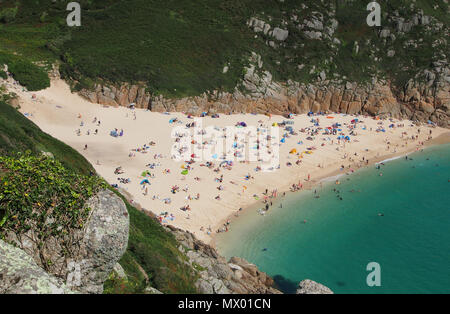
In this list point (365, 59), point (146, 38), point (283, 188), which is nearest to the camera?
point (283, 188)

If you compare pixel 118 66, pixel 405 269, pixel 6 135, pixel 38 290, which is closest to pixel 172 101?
pixel 118 66

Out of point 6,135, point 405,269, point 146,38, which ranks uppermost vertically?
point 146,38

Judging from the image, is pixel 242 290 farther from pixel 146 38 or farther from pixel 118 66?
pixel 146 38

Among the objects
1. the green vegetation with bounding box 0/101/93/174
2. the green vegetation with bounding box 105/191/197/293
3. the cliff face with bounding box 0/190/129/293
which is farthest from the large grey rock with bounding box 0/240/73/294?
the green vegetation with bounding box 0/101/93/174

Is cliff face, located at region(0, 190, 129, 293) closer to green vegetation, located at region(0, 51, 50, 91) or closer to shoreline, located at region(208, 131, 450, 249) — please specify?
shoreline, located at region(208, 131, 450, 249)

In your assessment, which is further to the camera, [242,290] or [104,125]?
[104,125]

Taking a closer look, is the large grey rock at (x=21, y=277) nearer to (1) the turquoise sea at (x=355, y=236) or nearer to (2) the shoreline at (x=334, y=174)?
(1) the turquoise sea at (x=355, y=236)

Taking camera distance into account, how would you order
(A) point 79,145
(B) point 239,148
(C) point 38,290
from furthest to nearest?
(B) point 239,148
(A) point 79,145
(C) point 38,290
